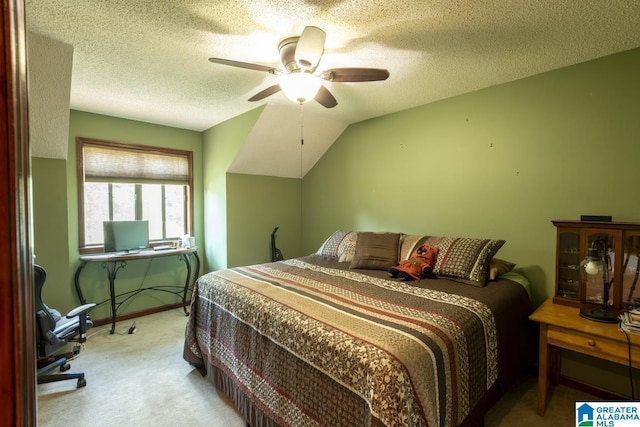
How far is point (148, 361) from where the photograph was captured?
2.58 metres

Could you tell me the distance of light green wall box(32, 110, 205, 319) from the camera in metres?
2.74

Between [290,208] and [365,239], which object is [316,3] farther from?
[290,208]

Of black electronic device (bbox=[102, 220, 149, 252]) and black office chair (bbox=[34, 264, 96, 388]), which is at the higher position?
black electronic device (bbox=[102, 220, 149, 252])

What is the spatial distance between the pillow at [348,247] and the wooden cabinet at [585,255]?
1632mm

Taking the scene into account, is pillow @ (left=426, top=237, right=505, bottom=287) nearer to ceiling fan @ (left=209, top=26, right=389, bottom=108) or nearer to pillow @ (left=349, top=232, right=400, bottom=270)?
pillow @ (left=349, top=232, right=400, bottom=270)

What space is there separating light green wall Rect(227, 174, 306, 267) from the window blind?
0.81 meters

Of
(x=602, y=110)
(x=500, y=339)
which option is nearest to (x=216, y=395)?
(x=500, y=339)

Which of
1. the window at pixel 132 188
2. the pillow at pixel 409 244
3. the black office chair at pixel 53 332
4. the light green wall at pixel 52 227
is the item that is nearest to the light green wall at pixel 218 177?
the window at pixel 132 188

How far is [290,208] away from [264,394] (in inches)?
116

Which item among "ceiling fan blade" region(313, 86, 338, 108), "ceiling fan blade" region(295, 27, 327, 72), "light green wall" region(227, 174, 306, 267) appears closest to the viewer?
"ceiling fan blade" region(295, 27, 327, 72)

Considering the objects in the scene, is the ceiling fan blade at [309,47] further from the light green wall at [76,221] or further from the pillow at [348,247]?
the light green wall at [76,221]

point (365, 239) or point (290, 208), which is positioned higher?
point (290, 208)

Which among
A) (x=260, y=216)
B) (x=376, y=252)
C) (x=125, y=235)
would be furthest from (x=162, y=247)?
(x=376, y=252)

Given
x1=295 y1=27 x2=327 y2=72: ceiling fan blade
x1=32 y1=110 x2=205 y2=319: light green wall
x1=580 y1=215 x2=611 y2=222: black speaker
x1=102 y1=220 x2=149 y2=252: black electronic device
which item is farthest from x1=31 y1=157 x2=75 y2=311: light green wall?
x1=580 y1=215 x2=611 y2=222: black speaker
